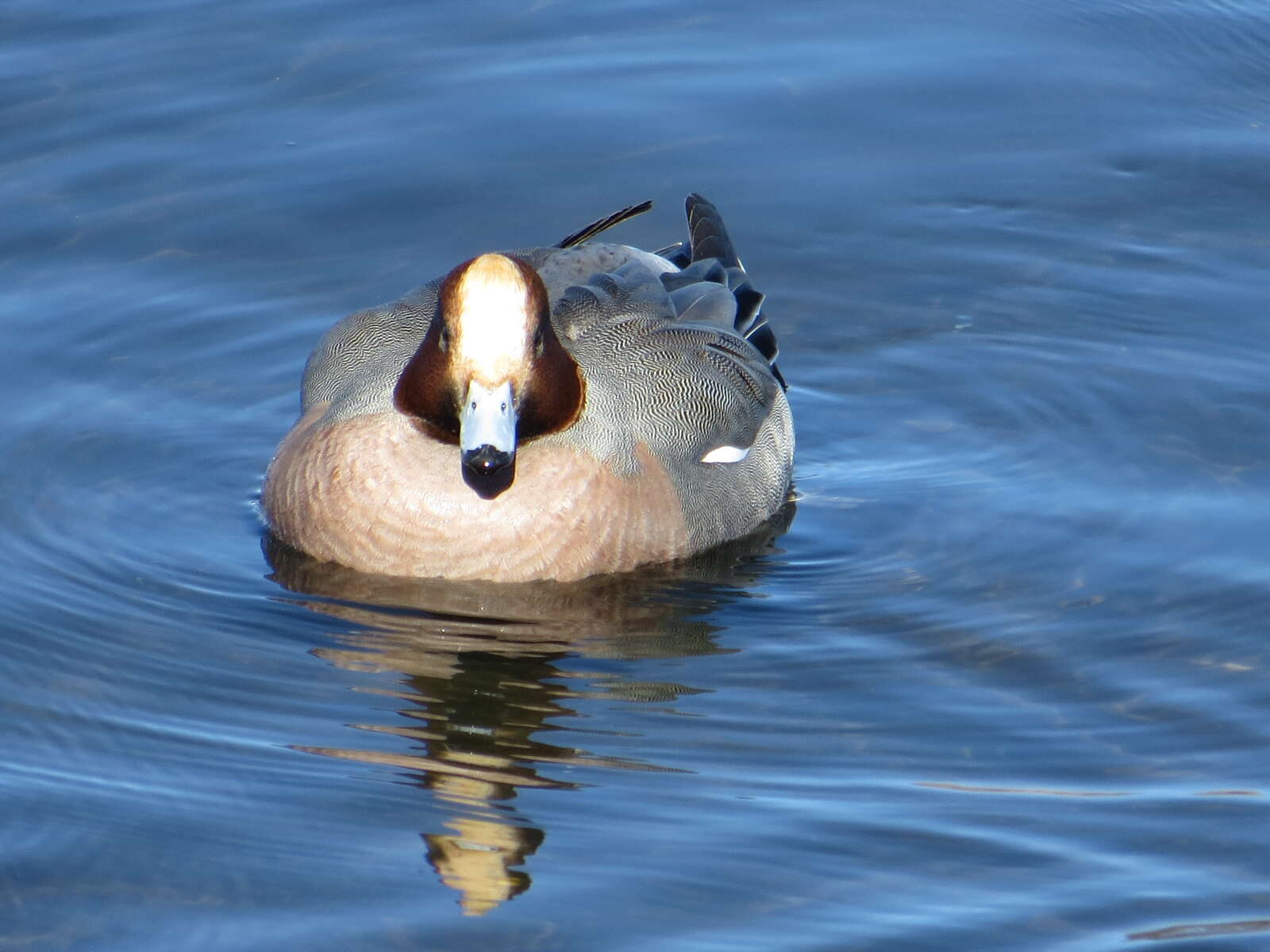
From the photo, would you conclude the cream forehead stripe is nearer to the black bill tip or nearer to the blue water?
the black bill tip

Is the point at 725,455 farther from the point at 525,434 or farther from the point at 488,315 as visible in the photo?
the point at 488,315

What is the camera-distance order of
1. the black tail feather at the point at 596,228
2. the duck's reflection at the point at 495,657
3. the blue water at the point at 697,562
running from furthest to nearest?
the black tail feather at the point at 596,228 < the duck's reflection at the point at 495,657 < the blue water at the point at 697,562

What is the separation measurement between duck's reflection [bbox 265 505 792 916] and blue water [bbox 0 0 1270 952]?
19mm

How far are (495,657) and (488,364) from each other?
953mm

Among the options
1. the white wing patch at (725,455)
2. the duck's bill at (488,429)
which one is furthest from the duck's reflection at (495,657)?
the duck's bill at (488,429)

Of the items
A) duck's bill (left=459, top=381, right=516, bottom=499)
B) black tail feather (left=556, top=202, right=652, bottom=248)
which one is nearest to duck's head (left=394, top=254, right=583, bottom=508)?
duck's bill (left=459, top=381, right=516, bottom=499)

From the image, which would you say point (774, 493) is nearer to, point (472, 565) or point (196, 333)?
point (472, 565)

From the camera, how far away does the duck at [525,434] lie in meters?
6.65

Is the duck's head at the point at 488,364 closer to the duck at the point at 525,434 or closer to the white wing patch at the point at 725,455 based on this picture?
the duck at the point at 525,434

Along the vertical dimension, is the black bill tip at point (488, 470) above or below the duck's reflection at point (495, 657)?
above

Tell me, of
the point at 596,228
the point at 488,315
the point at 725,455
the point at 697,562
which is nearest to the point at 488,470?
the point at 488,315

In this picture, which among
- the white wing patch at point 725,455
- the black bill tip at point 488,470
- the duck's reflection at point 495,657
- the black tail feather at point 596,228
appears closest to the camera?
the duck's reflection at point 495,657

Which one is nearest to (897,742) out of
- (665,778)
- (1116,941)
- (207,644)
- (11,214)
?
(665,778)

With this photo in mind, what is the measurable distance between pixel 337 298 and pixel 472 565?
263cm
